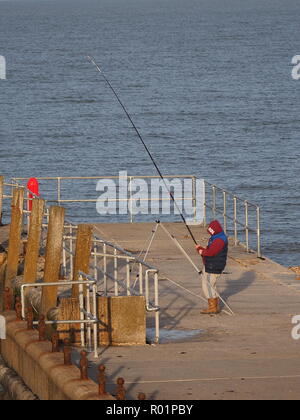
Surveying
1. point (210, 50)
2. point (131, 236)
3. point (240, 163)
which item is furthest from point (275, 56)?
point (131, 236)

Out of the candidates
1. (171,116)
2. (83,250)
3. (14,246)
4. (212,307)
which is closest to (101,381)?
(83,250)

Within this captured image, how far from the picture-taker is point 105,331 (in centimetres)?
1593

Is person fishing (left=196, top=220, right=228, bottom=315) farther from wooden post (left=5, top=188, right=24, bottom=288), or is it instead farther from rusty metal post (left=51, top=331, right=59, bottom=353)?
rusty metal post (left=51, top=331, right=59, bottom=353)

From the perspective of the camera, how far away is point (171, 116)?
76.5 m

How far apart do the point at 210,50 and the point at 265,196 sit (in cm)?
8686

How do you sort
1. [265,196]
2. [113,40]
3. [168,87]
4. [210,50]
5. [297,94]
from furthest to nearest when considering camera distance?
[113,40] < [210,50] < [168,87] < [297,94] < [265,196]

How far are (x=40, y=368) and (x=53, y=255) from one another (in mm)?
3099

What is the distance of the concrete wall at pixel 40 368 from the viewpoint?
1281 cm

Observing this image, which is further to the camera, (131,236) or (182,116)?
(182,116)

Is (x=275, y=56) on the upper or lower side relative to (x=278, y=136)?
upper

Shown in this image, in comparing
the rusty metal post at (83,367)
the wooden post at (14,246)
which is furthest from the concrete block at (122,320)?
the wooden post at (14,246)

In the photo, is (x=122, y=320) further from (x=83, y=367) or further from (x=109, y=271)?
(x=109, y=271)

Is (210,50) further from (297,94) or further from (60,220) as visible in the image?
(60,220)

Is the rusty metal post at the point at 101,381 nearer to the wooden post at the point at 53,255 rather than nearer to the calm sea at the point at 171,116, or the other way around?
the wooden post at the point at 53,255
